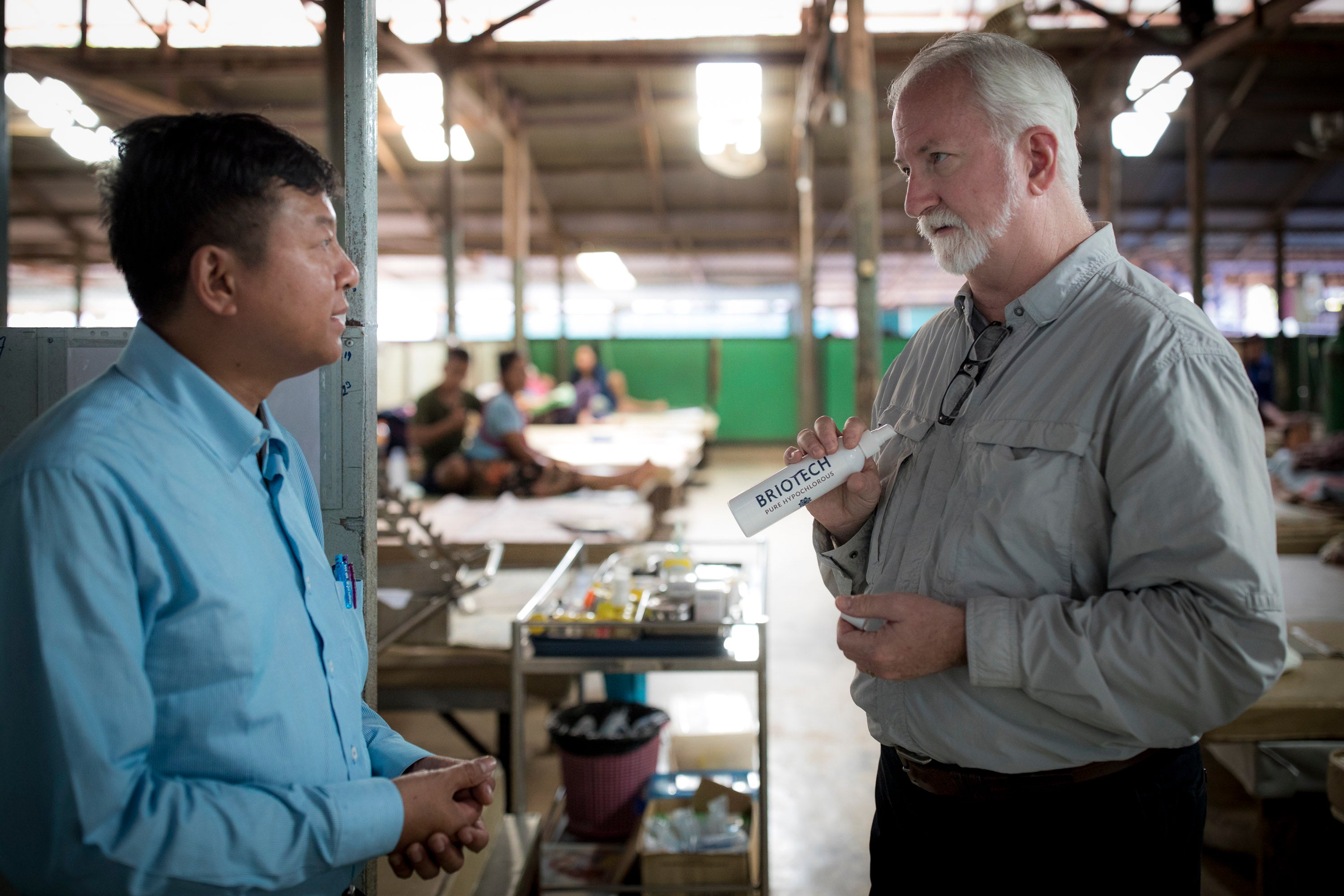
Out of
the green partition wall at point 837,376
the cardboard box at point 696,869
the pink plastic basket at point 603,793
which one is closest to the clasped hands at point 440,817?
the cardboard box at point 696,869

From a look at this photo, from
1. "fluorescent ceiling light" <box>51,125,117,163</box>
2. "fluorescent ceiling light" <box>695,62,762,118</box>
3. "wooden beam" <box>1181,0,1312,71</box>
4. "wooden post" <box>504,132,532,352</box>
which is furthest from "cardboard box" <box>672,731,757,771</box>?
"wooden post" <box>504,132,532,352</box>

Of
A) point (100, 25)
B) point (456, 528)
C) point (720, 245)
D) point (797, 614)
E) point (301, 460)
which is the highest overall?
point (100, 25)

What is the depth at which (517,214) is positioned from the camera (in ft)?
41.9

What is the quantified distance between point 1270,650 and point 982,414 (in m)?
0.50

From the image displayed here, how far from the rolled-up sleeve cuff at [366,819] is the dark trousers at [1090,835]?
0.85 meters

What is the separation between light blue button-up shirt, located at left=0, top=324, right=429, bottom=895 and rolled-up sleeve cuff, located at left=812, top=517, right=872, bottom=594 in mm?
908

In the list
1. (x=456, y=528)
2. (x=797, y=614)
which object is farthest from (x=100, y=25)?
(x=797, y=614)

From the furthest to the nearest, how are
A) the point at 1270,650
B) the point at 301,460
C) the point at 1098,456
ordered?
the point at 301,460, the point at 1098,456, the point at 1270,650

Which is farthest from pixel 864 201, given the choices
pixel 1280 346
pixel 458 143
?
pixel 1280 346

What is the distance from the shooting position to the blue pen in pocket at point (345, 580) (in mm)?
1467

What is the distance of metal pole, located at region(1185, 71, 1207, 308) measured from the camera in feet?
32.2

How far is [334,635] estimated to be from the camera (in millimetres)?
1209

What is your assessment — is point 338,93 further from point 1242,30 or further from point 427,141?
point 1242,30

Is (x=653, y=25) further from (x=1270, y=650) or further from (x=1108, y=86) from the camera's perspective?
(x=1270, y=650)
